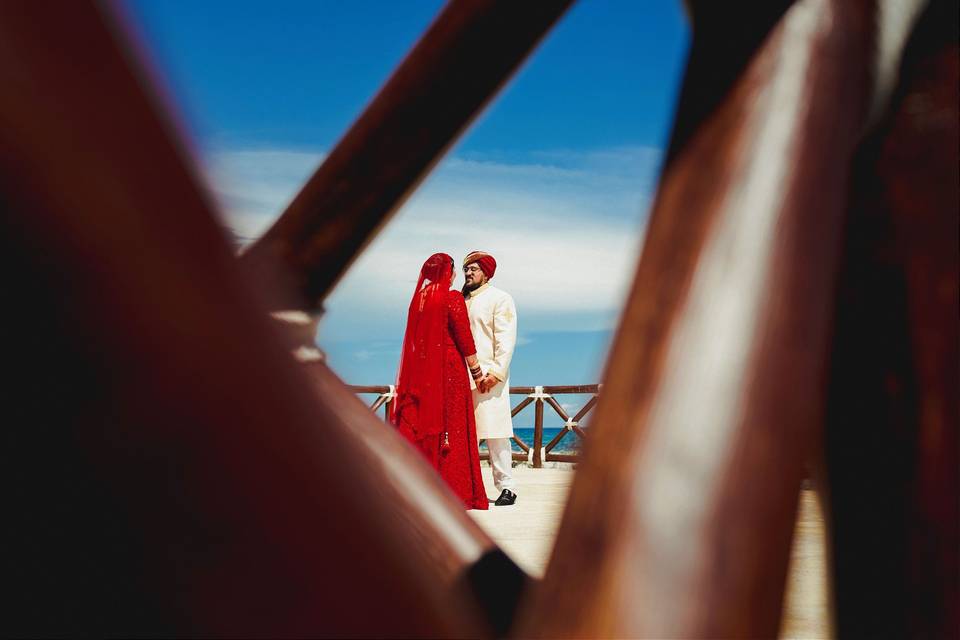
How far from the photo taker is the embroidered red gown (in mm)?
5129

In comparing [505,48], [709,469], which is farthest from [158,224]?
[505,48]

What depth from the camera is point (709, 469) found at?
239mm

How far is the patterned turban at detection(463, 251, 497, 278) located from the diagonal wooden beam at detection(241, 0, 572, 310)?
5.26 metres

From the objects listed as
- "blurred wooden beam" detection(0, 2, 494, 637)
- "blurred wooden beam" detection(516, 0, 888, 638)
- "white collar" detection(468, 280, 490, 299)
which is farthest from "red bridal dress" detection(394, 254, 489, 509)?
"blurred wooden beam" detection(0, 2, 494, 637)

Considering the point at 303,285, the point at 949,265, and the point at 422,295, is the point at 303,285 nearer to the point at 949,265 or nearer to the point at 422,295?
the point at 949,265

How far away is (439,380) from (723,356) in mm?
4877

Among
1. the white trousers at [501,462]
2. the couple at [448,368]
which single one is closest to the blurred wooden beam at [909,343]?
the couple at [448,368]

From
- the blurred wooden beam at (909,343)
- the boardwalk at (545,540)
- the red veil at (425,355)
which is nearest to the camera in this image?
the blurred wooden beam at (909,343)

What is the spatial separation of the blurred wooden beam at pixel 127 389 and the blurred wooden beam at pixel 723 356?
0.29ft

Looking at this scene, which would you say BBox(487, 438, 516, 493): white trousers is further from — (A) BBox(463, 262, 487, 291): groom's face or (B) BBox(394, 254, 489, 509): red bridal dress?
(A) BBox(463, 262, 487, 291): groom's face

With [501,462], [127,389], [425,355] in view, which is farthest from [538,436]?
[127,389]

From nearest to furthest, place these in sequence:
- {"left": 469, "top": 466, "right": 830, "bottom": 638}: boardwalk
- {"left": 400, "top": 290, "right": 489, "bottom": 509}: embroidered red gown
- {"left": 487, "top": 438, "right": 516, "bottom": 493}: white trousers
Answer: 1. {"left": 469, "top": 466, "right": 830, "bottom": 638}: boardwalk
2. {"left": 400, "top": 290, "right": 489, "bottom": 509}: embroidered red gown
3. {"left": 487, "top": 438, "right": 516, "bottom": 493}: white trousers

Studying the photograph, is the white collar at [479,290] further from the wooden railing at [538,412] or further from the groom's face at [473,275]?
the wooden railing at [538,412]

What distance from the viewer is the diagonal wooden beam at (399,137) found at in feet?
1.41
